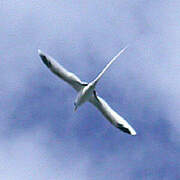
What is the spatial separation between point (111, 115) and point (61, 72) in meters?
9.38

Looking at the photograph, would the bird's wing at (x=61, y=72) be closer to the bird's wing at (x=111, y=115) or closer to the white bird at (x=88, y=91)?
the white bird at (x=88, y=91)

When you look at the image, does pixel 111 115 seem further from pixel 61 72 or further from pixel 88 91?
pixel 61 72

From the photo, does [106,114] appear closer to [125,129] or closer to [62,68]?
[125,129]

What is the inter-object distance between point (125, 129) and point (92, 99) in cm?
572

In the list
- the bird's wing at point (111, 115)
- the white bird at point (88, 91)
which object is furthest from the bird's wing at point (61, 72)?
the bird's wing at point (111, 115)

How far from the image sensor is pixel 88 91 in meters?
78.4

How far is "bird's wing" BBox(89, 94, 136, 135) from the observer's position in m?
82.4

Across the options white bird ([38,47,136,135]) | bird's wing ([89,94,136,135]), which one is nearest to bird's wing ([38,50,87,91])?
white bird ([38,47,136,135])

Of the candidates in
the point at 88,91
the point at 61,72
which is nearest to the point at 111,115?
the point at 88,91

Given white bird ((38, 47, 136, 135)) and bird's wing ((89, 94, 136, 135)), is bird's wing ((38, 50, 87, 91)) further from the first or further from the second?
bird's wing ((89, 94, 136, 135))

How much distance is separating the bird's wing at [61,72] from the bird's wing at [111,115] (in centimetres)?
350

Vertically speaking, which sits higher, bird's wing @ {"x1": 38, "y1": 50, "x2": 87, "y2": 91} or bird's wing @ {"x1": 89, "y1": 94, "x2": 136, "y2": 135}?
bird's wing @ {"x1": 89, "y1": 94, "x2": 136, "y2": 135}

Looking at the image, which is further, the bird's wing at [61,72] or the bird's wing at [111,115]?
the bird's wing at [111,115]

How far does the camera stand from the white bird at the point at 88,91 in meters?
77.9
